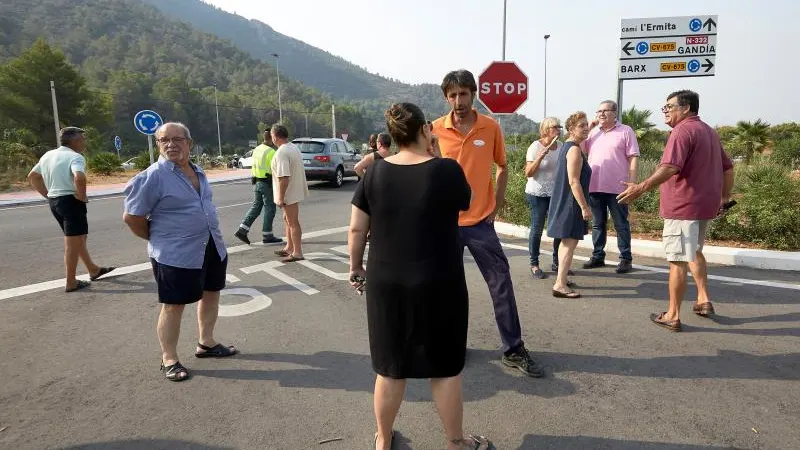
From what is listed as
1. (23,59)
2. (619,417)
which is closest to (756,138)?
(619,417)

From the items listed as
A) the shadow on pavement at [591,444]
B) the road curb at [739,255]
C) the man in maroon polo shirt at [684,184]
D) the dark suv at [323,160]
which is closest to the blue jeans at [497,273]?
Result: the shadow on pavement at [591,444]

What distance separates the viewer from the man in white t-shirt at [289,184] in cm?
643

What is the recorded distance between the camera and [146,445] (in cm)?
251

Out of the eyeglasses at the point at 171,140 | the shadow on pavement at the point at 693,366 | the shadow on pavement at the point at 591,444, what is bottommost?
the shadow on pavement at the point at 591,444

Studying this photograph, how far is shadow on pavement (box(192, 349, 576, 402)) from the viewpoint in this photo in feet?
9.86

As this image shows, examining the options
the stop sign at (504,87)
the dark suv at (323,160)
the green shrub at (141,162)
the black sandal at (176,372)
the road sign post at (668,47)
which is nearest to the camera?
the black sandal at (176,372)

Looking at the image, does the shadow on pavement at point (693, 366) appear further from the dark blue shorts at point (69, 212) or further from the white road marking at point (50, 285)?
the white road marking at point (50, 285)

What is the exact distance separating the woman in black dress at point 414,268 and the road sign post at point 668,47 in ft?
24.6

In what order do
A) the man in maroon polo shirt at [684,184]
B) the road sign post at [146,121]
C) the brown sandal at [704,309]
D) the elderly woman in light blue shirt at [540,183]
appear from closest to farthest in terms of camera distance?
the man in maroon polo shirt at [684,184], the brown sandal at [704,309], the elderly woman in light blue shirt at [540,183], the road sign post at [146,121]

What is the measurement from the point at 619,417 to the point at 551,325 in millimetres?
1390

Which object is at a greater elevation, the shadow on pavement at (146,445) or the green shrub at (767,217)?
the green shrub at (767,217)

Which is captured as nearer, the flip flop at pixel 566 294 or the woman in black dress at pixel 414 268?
the woman in black dress at pixel 414 268

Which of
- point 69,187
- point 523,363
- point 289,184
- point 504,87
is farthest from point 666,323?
point 504,87

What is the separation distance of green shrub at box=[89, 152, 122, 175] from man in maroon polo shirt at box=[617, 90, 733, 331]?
25838 millimetres
